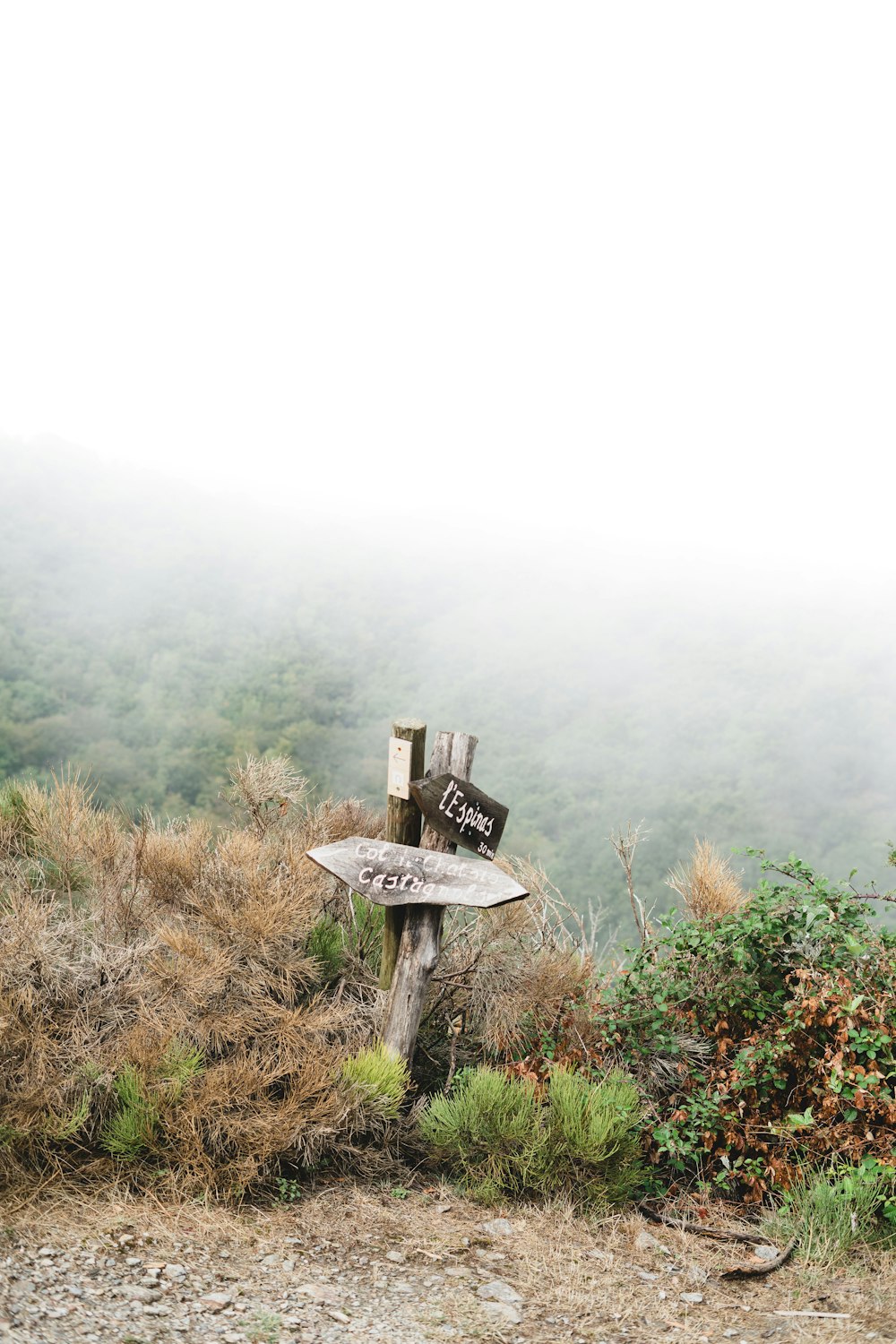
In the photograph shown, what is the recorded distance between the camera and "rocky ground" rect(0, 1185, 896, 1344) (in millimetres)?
2330

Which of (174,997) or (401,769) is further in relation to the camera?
(401,769)

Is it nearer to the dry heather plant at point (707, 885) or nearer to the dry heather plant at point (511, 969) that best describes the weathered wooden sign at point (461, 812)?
the dry heather plant at point (511, 969)

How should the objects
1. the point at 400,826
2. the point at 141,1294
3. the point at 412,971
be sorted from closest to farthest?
the point at 141,1294
the point at 412,971
the point at 400,826

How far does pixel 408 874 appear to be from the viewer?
3541mm

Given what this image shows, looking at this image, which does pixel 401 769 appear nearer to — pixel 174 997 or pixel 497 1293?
pixel 174 997

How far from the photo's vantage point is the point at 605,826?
915 inches

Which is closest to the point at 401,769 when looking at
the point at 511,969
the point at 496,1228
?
the point at 511,969

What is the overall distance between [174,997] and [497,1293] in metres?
1.56

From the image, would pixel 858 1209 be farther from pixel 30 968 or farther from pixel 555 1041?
pixel 30 968

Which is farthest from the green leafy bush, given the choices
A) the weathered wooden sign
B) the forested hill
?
the forested hill

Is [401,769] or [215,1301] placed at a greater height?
[401,769]

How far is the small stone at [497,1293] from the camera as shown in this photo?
2629 mm

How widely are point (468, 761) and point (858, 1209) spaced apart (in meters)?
2.05

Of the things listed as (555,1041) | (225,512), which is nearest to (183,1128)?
(555,1041)
